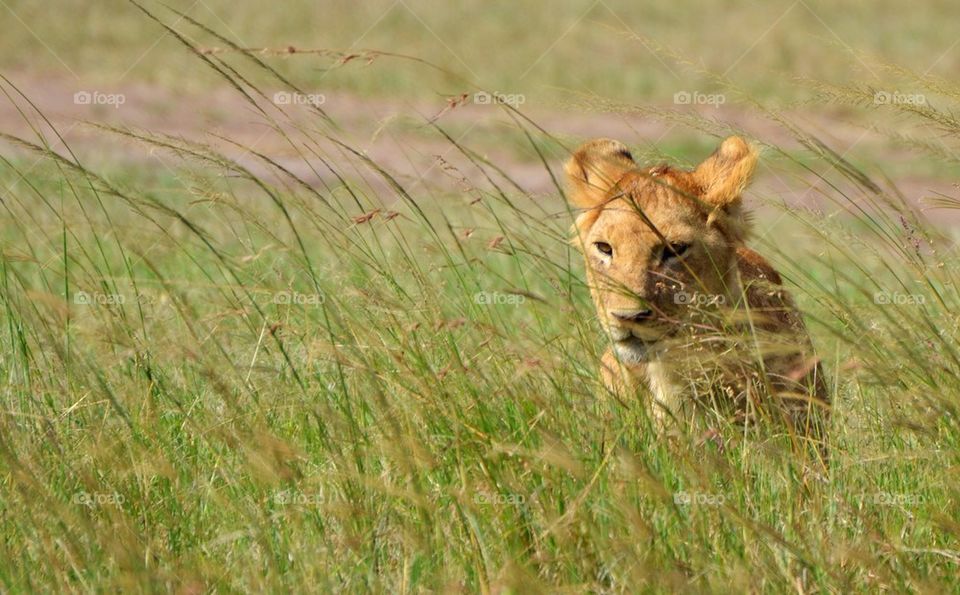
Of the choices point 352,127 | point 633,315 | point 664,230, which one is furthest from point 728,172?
point 352,127

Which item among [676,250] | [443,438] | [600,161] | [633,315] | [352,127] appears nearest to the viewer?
[443,438]

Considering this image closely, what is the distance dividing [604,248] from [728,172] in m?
0.48

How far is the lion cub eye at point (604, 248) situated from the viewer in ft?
14.8

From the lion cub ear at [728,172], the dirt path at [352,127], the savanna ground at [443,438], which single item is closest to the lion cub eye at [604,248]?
the lion cub ear at [728,172]

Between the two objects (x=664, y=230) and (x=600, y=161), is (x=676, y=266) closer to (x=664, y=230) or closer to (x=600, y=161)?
(x=664, y=230)

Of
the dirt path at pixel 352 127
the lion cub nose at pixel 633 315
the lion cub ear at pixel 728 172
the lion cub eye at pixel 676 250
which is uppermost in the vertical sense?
the lion cub ear at pixel 728 172

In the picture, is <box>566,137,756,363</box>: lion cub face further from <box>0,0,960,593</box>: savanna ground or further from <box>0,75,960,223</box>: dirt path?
<box>0,75,960,223</box>: dirt path

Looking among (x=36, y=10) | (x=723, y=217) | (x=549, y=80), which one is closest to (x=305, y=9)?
(x=36, y=10)

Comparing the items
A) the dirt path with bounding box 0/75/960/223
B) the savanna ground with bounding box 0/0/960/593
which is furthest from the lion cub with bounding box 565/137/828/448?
the dirt path with bounding box 0/75/960/223

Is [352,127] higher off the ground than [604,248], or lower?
lower

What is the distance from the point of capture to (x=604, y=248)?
454 centimetres

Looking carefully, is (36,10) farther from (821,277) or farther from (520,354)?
(520,354)

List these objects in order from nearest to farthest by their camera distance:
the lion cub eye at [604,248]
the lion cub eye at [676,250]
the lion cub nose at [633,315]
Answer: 1. the lion cub nose at [633,315]
2. the lion cub eye at [676,250]
3. the lion cub eye at [604,248]

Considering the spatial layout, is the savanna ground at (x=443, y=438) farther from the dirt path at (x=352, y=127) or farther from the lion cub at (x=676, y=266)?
the dirt path at (x=352, y=127)
